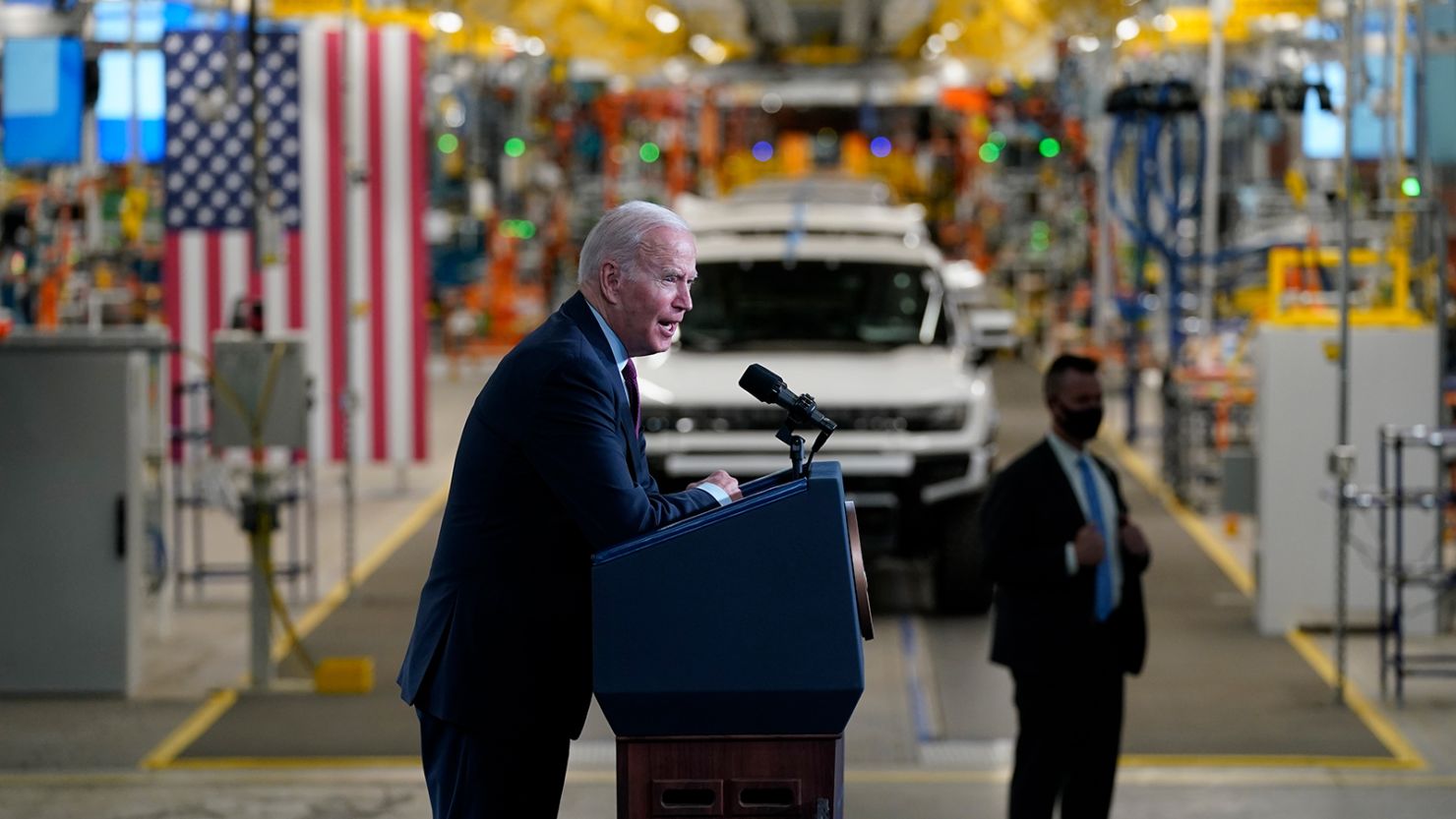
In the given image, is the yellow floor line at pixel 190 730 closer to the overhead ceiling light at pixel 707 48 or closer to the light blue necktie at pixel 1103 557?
the light blue necktie at pixel 1103 557

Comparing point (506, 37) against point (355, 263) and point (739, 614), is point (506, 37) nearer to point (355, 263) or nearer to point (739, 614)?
point (355, 263)

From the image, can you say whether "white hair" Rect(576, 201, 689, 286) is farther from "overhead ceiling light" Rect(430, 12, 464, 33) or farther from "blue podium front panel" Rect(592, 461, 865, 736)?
"overhead ceiling light" Rect(430, 12, 464, 33)

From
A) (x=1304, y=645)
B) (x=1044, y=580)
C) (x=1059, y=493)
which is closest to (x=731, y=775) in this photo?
(x=1044, y=580)

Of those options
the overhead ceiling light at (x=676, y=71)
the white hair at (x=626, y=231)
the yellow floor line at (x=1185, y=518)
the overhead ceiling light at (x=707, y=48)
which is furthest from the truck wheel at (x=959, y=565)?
the overhead ceiling light at (x=676, y=71)

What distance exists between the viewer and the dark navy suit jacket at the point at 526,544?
332 centimetres

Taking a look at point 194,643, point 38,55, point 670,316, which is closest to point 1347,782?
point 670,316

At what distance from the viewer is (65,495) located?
8.39 m

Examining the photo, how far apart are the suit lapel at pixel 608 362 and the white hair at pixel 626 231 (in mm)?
90

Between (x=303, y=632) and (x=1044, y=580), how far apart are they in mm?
5389

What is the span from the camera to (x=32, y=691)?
332 inches

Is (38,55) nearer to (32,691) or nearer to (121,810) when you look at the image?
(32,691)

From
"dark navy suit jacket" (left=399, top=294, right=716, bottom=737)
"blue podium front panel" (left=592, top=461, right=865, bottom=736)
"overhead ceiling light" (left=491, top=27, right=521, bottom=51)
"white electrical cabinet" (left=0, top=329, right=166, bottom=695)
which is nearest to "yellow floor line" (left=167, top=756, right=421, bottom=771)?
"white electrical cabinet" (left=0, top=329, right=166, bottom=695)

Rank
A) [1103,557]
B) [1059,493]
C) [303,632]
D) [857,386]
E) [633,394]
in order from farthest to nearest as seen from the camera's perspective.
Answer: [857,386] → [303,632] → [1059,493] → [1103,557] → [633,394]

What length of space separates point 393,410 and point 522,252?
16.9 meters
